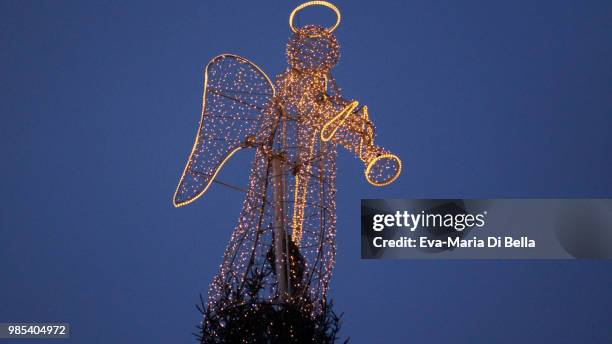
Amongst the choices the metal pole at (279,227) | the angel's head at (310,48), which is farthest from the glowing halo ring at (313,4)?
the metal pole at (279,227)

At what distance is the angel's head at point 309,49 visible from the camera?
6973 millimetres

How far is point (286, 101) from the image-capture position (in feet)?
22.7

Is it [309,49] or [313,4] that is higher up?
[313,4]

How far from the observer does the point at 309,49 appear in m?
6.98

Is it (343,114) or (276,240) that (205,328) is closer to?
(276,240)

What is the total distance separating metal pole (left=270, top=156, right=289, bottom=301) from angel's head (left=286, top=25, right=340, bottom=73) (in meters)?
0.99

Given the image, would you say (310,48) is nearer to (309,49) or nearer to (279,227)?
(309,49)

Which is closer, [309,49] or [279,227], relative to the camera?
[279,227]

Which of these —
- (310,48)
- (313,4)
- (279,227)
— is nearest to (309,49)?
(310,48)

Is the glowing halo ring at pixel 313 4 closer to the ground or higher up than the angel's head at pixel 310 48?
higher up

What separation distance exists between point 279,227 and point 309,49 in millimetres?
1775

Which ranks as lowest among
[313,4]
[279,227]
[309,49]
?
[279,227]

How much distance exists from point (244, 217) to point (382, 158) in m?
1.41

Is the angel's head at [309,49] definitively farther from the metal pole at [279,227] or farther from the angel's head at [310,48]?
the metal pole at [279,227]
